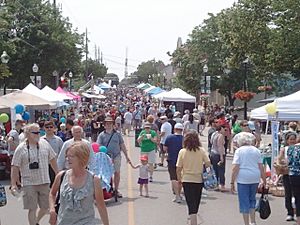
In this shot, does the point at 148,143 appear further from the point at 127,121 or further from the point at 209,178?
the point at 127,121

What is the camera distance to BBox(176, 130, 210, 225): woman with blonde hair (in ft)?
31.7

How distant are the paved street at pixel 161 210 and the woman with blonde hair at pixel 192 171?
3.60 feet

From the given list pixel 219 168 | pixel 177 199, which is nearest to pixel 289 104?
pixel 219 168

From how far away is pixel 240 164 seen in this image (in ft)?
31.7

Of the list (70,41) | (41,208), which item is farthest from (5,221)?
(70,41)

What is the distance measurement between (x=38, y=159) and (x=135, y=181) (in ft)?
25.3

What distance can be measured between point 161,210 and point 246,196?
9.04ft

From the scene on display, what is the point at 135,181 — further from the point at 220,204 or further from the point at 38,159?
the point at 38,159

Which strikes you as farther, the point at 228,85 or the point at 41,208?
the point at 228,85

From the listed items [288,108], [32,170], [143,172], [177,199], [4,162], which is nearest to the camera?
[32,170]

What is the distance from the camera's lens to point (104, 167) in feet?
41.6

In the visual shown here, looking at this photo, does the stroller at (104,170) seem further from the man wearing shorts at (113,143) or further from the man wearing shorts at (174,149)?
the man wearing shorts at (174,149)

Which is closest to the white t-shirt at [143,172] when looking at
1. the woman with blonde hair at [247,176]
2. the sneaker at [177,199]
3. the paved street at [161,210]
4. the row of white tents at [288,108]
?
the paved street at [161,210]

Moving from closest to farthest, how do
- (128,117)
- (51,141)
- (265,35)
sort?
(51,141) < (265,35) < (128,117)
